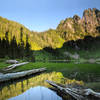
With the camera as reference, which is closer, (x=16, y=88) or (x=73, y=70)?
(x=16, y=88)

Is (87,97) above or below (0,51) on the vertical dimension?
below

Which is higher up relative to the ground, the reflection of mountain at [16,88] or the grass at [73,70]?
the reflection of mountain at [16,88]

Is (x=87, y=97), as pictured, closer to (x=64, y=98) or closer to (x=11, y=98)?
(x=64, y=98)

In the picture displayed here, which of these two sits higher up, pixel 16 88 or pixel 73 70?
pixel 16 88

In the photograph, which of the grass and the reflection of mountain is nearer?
the reflection of mountain

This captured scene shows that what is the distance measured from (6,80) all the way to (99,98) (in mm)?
16483

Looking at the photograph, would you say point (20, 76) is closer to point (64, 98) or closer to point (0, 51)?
point (64, 98)

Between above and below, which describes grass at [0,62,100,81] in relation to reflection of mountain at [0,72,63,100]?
below

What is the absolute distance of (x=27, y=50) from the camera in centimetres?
11675

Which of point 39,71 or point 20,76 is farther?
point 39,71

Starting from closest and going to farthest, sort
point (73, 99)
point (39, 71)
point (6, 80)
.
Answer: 1. point (73, 99)
2. point (6, 80)
3. point (39, 71)

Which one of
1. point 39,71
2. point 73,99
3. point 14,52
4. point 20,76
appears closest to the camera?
point 73,99

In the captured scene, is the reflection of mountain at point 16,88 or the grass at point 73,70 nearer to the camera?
the reflection of mountain at point 16,88

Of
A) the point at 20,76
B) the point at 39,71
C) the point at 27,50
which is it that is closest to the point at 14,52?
the point at 27,50
